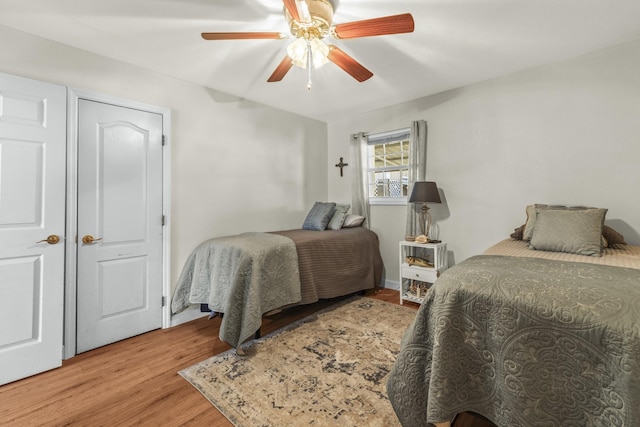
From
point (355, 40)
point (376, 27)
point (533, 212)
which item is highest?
point (355, 40)

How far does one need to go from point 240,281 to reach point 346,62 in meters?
1.84

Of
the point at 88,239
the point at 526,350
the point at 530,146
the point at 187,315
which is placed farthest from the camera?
the point at 187,315

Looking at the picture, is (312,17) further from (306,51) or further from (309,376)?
(309,376)

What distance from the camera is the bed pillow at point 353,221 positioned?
147 inches

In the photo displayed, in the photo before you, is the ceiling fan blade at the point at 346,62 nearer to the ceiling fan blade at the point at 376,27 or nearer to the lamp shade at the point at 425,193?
the ceiling fan blade at the point at 376,27

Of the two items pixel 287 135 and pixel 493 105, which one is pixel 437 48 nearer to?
pixel 493 105

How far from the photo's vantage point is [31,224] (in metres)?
1.98

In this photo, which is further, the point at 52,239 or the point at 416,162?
the point at 416,162

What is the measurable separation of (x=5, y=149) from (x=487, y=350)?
10.0 feet

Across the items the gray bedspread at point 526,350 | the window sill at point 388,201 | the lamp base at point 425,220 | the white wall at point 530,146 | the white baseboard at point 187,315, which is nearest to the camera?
the gray bedspread at point 526,350

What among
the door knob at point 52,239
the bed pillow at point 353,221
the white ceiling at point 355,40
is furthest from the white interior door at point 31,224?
the bed pillow at point 353,221

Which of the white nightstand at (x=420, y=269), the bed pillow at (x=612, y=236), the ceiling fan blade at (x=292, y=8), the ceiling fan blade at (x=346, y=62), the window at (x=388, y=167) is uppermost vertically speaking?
the ceiling fan blade at (x=292, y=8)

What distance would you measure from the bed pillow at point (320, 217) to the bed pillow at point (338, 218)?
0.05 meters

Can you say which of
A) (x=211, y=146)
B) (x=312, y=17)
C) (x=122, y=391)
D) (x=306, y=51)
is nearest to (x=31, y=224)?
(x=122, y=391)
